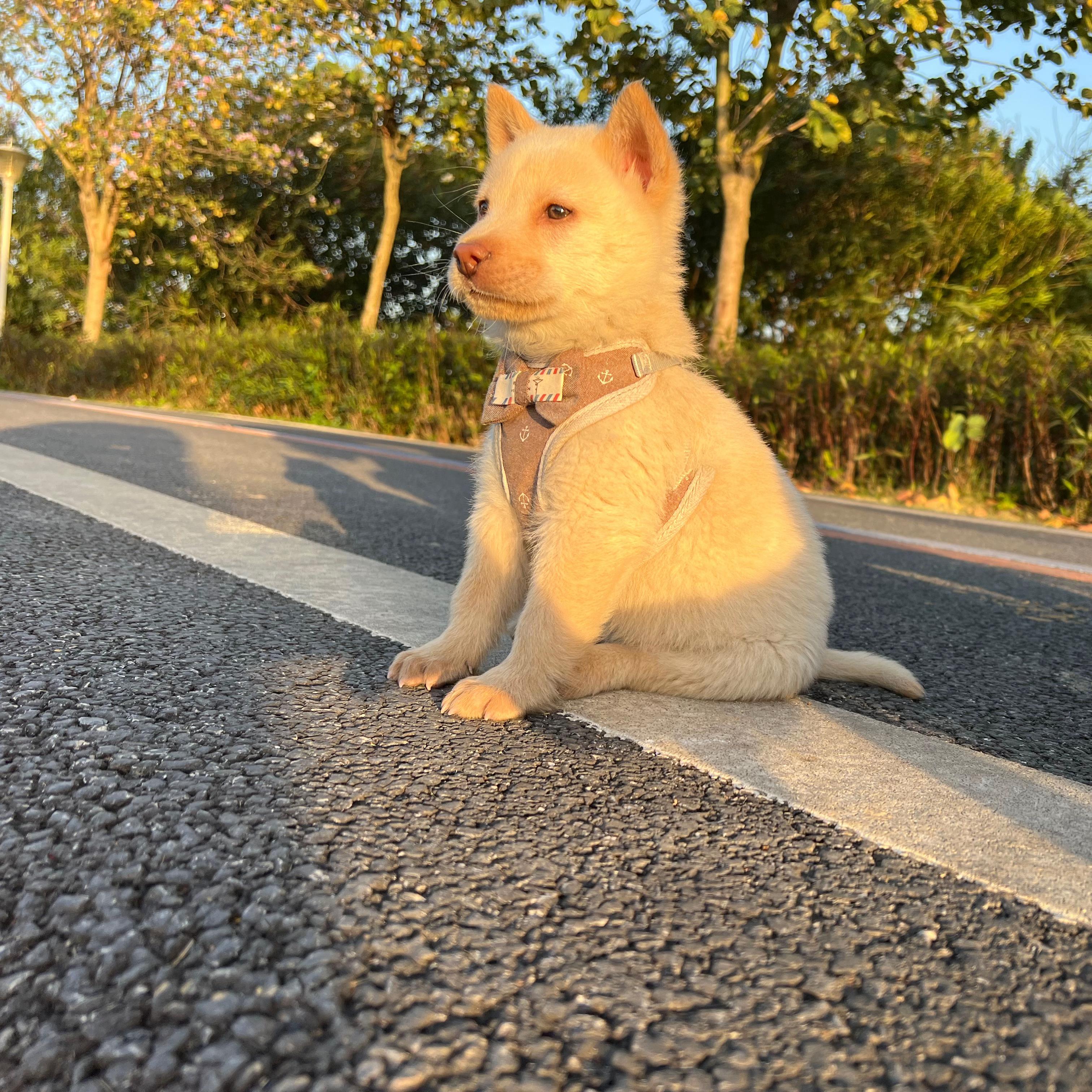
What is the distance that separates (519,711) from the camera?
209cm

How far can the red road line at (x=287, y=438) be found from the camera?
9133 millimetres

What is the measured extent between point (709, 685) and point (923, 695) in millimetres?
626

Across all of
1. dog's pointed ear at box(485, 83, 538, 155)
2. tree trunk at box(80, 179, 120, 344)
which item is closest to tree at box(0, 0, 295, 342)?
tree trunk at box(80, 179, 120, 344)

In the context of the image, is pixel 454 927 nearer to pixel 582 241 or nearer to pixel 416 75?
pixel 582 241

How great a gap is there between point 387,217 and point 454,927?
20837 mm

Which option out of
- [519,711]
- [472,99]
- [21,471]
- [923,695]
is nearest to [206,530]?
[21,471]

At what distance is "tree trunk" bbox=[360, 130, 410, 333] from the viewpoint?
20.0 m

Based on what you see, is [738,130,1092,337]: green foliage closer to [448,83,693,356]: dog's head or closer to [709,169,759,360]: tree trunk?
[709,169,759,360]: tree trunk

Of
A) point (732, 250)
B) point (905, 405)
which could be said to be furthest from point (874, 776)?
point (732, 250)

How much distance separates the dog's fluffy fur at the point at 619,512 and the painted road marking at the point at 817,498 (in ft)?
4.25

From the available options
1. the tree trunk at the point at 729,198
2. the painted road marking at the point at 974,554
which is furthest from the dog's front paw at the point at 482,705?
the tree trunk at the point at 729,198

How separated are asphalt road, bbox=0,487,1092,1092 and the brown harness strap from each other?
2.13 ft

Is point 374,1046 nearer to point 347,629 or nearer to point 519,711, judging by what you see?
point 519,711

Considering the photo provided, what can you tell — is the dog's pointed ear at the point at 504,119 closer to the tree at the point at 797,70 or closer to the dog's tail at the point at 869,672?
the dog's tail at the point at 869,672
